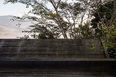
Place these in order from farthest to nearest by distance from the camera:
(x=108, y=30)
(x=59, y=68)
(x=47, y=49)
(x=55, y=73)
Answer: (x=47, y=49) < (x=59, y=68) < (x=55, y=73) < (x=108, y=30)

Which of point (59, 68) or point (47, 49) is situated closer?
point (59, 68)

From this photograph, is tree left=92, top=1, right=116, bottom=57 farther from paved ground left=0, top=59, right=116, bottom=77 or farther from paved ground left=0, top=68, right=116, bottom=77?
paved ground left=0, top=68, right=116, bottom=77

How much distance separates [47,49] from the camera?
7.20m

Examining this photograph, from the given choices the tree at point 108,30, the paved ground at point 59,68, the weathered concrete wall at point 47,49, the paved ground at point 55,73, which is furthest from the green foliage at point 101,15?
the paved ground at point 55,73

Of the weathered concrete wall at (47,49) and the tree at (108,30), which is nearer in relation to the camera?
the tree at (108,30)

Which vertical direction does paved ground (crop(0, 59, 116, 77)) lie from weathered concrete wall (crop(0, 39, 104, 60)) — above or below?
below

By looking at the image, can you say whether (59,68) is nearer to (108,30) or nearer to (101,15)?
(108,30)

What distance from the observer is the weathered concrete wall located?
6.75m

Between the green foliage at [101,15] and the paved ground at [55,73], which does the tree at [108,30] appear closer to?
the green foliage at [101,15]

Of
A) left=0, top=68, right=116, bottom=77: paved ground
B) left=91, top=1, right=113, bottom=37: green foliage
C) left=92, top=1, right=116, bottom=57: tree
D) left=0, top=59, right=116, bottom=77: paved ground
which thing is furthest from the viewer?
left=91, top=1, right=113, bottom=37: green foliage

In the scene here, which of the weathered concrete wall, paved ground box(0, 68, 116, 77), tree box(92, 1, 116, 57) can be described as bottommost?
paved ground box(0, 68, 116, 77)

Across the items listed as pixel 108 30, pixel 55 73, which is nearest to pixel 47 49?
pixel 55 73

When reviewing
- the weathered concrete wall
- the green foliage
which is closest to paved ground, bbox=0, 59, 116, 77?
the weathered concrete wall

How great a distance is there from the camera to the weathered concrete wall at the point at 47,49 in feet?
22.1
